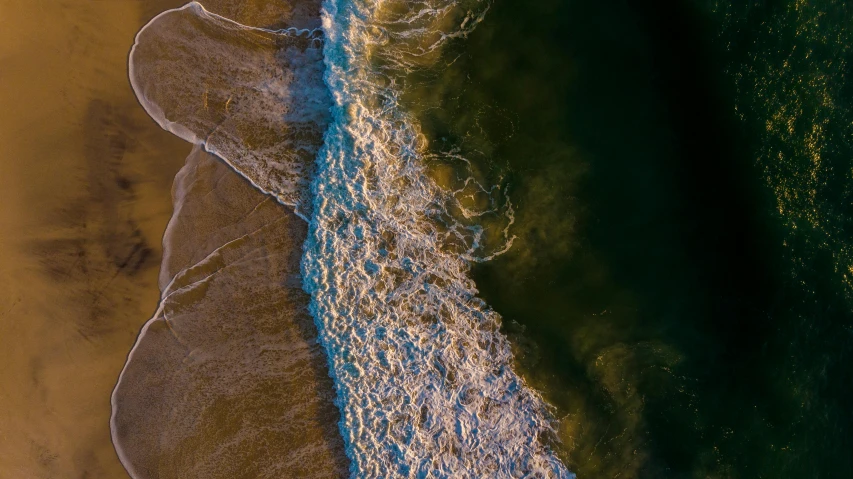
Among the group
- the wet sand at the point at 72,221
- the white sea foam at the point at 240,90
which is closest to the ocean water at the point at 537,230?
the white sea foam at the point at 240,90

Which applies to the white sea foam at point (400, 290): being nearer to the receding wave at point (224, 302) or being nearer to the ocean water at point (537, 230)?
the ocean water at point (537, 230)

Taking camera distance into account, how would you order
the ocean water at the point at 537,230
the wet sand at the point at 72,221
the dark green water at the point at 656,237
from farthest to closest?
1. the dark green water at the point at 656,237
2. the ocean water at the point at 537,230
3. the wet sand at the point at 72,221

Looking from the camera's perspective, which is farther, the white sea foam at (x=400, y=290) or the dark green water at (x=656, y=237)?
the dark green water at (x=656, y=237)

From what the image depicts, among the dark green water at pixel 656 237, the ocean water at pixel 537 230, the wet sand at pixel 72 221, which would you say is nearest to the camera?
the wet sand at pixel 72 221

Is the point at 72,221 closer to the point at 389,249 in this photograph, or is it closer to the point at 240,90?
the point at 240,90

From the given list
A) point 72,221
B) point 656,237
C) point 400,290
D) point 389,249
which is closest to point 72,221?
point 72,221

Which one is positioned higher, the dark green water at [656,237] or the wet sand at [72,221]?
the dark green water at [656,237]
